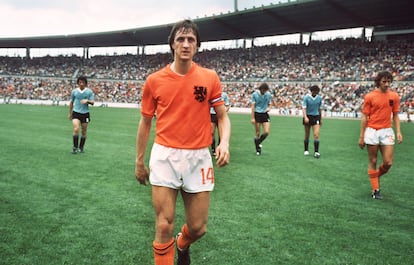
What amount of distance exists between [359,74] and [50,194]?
3757 cm

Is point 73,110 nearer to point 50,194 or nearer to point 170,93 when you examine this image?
point 50,194

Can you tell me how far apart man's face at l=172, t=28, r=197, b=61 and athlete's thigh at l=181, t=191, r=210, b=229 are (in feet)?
4.15

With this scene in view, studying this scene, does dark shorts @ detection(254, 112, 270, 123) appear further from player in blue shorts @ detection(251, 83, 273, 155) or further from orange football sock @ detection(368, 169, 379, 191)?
orange football sock @ detection(368, 169, 379, 191)

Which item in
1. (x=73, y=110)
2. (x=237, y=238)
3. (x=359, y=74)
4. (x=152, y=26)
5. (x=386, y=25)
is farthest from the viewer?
(x=152, y=26)

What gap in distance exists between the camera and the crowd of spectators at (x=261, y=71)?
37.5m

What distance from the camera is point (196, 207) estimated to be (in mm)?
3451

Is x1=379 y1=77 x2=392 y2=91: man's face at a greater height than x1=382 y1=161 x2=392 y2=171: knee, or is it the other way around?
x1=379 y1=77 x2=392 y2=91: man's face

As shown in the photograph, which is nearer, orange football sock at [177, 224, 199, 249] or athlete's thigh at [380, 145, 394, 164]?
orange football sock at [177, 224, 199, 249]

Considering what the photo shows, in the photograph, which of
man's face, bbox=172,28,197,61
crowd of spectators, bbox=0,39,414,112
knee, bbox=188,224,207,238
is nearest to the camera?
man's face, bbox=172,28,197,61

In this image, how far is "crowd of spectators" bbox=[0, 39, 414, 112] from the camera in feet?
123

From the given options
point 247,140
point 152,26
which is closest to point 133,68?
point 152,26

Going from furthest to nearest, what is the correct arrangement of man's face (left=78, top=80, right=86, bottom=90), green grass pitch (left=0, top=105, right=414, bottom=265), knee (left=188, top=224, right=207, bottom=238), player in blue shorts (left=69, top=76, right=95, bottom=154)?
1. player in blue shorts (left=69, top=76, right=95, bottom=154)
2. man's face (left=78, top=80, right=86, bottom=90)
3. green grass pitch (left=0, top=105, right=414, bottom=265)
4. knee (left=188, top=224, right=207, bottom=238)

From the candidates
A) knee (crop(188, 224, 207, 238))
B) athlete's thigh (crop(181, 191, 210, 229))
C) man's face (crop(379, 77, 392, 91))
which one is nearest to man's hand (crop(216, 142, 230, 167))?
athlete's thigh (crop(181, 191, 210, 229))

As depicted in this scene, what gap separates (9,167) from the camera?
8.55 m
